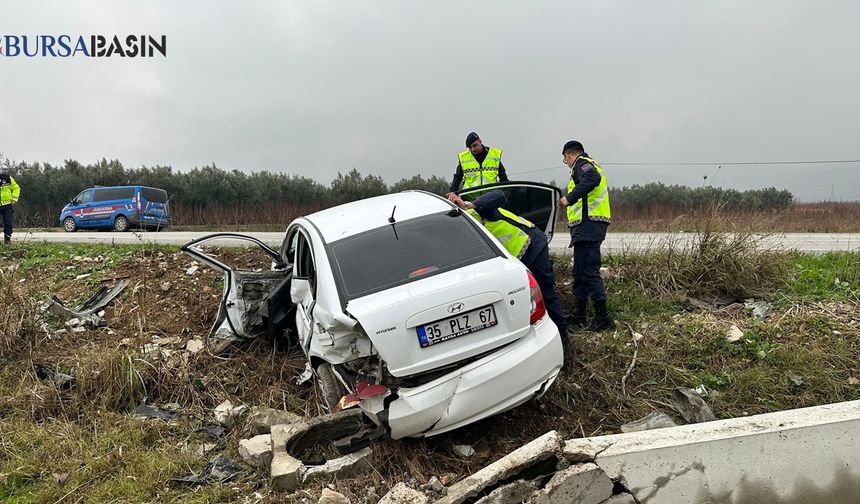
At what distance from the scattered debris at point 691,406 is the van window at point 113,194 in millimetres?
17457

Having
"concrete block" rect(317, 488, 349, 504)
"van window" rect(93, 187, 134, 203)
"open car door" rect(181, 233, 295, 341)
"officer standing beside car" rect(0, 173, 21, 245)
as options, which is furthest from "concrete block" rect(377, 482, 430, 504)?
"van window" rect(93, 187, 134, 203)

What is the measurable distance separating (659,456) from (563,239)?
8.17 m

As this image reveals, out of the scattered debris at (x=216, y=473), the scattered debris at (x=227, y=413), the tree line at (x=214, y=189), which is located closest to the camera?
the scattered debris at (x=216, y=473)

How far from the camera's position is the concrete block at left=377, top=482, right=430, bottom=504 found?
102 inches

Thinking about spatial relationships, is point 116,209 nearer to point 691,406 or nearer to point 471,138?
point 471,138

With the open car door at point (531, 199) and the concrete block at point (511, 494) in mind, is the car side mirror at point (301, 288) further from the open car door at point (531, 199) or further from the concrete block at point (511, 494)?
the concrete block at point (511, 494)

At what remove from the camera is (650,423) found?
11.6ft

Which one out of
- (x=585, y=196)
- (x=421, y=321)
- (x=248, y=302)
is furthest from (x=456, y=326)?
(x=248, y=302)

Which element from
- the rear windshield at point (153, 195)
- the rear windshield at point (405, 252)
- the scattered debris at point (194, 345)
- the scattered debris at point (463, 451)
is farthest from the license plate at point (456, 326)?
the rear windshield at point (153, 195)

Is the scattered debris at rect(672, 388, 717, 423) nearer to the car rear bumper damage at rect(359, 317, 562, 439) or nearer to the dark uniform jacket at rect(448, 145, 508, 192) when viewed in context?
Answer: the car rear bumper damage at rect(359, 317, 562, 439)

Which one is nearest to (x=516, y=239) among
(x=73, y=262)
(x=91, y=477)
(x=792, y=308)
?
(x=792, y=308)

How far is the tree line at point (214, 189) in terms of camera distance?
21.2m

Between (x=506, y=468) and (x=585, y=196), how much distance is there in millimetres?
3013

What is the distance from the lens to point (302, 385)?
450 centimetres
